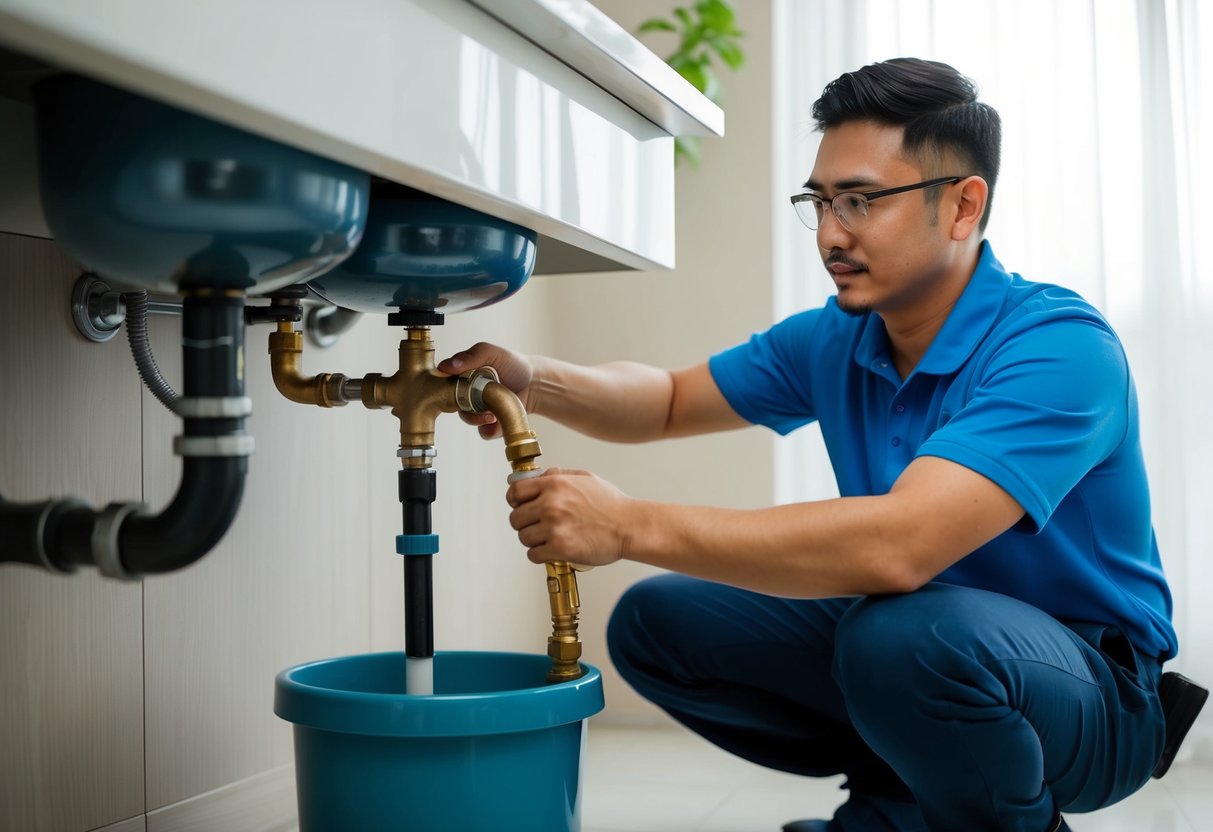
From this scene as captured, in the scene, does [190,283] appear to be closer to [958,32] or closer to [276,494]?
[276,494]

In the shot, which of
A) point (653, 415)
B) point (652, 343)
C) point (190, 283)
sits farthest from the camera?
point (652, 343)

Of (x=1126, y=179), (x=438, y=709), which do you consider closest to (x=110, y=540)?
(x=438, y=709)

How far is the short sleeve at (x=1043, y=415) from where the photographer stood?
101cm

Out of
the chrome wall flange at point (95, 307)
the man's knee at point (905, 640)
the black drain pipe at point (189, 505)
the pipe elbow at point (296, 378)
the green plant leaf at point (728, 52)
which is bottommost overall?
the man's knee at point (905, 640)

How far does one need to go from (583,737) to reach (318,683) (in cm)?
27

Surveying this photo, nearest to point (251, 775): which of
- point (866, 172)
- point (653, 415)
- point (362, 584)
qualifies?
point (362, 584)

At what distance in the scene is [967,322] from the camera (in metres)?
1.22

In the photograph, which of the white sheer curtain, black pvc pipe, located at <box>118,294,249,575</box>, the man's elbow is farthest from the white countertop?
the white sheer curtain

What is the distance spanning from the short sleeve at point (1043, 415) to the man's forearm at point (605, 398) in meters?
0.47

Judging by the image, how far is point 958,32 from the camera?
2.03 m

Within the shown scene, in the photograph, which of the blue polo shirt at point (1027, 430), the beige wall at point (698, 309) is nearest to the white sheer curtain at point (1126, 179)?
the beige wall at point (698, 309)

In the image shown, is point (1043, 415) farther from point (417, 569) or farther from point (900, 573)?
point (417, 569)

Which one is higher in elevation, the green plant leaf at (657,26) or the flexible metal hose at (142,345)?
the green plant leaf at (657,26)

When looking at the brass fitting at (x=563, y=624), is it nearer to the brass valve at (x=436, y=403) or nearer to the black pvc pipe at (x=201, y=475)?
the brass valve at (x=436, y=403)
